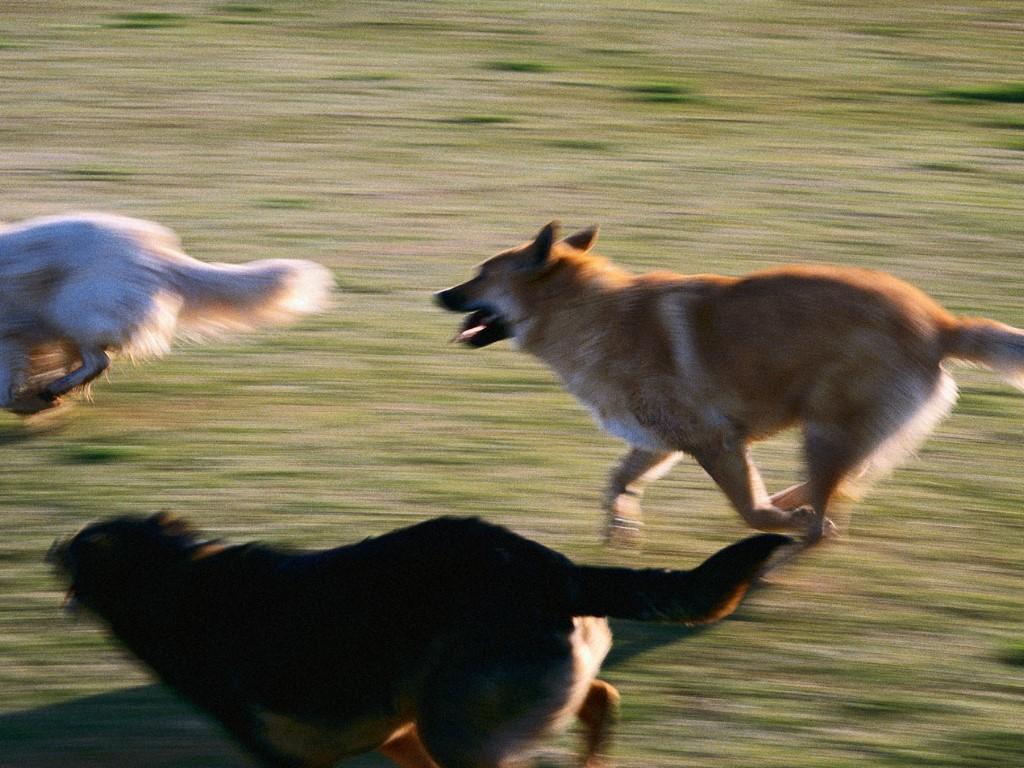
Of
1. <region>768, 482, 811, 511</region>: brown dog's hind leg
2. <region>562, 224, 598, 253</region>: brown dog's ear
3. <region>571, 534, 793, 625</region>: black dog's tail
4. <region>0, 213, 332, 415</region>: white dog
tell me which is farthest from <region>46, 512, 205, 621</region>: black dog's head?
<region>0, 213, 332, 415</region>: white dog

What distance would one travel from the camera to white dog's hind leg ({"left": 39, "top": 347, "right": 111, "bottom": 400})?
23.7ft

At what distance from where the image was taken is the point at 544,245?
6359 millimetres

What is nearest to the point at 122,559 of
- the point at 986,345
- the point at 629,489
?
the point at 629,489

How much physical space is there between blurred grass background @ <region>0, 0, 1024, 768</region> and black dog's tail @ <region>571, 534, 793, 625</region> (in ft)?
2.58

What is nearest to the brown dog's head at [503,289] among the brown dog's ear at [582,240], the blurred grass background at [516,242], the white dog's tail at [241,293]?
the brown dog's ear at [582,240]

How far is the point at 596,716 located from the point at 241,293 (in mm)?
3736

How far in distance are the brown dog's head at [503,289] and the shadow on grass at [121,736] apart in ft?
7.68

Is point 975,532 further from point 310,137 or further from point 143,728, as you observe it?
point 310,137

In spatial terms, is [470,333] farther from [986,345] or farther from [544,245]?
[986,345]

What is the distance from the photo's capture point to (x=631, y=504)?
6.09m

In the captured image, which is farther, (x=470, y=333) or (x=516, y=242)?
(x=516, y=242)

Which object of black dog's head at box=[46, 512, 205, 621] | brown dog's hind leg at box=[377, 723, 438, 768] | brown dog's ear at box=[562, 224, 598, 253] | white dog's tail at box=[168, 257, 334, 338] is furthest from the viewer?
white dog's tail at box=[168, 257, 334, 338]

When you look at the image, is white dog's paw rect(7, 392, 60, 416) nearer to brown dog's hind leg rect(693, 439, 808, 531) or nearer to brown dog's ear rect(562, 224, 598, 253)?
brown dog's ear rect(562, 224, 598, 253)

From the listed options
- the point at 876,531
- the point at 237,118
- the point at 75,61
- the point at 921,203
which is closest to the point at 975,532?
the point at 876,531
